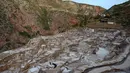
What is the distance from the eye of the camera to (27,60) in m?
9.56

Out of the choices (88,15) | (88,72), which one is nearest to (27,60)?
(88,72)

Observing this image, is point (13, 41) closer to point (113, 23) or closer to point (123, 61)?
point (123, 61)

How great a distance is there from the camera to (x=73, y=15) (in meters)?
26.3

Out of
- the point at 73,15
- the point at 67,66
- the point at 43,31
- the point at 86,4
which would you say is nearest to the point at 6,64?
the point at 67,66

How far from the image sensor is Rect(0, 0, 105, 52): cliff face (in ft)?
46.7

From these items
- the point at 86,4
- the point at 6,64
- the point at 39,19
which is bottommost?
the point at 6,64

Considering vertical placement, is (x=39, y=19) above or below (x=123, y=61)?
above

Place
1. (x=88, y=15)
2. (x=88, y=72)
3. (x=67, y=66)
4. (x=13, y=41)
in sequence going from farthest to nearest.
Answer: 1. (x=88, y=15)
2. (x=13, y=41)
3. (x=67, y=66)
4. (x=88, y=72)

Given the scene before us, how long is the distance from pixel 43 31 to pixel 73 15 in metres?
8.83

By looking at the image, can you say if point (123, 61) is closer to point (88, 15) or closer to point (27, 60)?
point (27, 60)

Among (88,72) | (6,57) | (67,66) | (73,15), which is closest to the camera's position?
(88,72)

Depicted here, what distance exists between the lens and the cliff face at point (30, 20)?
46.7 feet

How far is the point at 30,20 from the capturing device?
1773 centimetres

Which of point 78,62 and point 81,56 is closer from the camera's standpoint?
point 78,62
